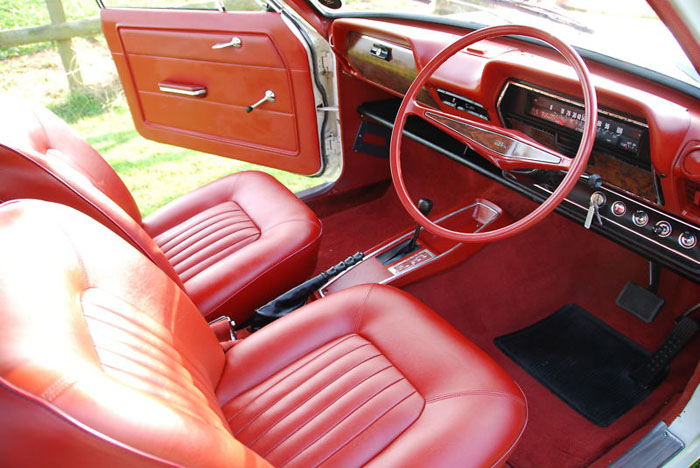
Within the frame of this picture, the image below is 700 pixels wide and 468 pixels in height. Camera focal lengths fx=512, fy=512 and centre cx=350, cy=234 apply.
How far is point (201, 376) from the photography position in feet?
3.32

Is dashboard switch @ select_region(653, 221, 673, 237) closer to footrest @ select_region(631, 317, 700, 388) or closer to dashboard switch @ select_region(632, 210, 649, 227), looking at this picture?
dashboard switch @ select_region(632, 210, 649, 227)

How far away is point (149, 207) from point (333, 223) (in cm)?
114

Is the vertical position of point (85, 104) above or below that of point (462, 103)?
below

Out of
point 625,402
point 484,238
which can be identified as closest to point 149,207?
point 484,238

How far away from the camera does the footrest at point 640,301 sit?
6.21 ft

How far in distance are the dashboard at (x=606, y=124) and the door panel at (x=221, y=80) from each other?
547 millimetres

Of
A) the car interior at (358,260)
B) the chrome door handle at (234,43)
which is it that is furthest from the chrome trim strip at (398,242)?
the chrome door handle at (234,43)

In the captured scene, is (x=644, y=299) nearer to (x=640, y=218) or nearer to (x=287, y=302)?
(x=640, y=218)

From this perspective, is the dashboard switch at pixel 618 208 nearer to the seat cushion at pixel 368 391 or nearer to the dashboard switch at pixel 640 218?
the dashboard switch at pixel 640 218

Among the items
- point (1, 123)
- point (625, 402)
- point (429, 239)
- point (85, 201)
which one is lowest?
point (625, 402)

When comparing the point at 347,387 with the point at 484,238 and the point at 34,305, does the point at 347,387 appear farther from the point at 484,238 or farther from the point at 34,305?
the point at 34,305

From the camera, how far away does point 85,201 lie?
1.12 meters

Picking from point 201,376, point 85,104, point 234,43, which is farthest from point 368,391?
point 85,104

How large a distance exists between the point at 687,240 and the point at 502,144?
1.64 feet
